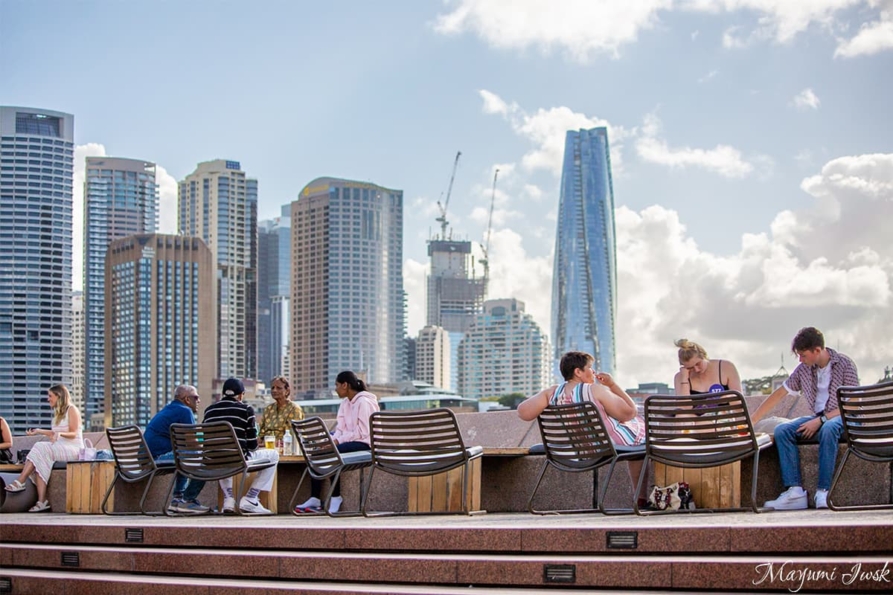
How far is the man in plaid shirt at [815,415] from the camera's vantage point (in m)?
7.11

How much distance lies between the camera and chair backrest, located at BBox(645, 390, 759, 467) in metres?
6.96

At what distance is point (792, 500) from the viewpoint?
7.17 meters

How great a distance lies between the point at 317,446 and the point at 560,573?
330cm

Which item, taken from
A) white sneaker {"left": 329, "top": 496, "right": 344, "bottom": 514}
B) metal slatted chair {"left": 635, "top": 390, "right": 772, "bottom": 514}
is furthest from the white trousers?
metal slatted chair {"left": 635, "top": 390, "right": 772, "bottom": 514}

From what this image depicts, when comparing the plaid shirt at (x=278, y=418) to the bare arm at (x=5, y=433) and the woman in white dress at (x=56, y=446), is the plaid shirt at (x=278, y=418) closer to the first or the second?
the woman in white dress at (x=56, y=446)

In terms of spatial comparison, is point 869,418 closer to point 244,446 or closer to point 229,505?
point 244,446

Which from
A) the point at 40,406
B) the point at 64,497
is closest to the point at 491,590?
the point at 64,497

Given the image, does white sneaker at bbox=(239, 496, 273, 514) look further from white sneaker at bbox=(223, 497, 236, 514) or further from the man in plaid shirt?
the man in plaid shirt

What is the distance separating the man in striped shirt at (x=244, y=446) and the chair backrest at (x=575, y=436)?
254cm

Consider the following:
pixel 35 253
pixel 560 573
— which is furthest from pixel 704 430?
pixel 35 253

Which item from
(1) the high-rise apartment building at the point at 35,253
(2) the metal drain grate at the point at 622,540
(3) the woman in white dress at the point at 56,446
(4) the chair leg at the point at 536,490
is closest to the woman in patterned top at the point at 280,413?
(3) the woman in white dress at the point at 56,446

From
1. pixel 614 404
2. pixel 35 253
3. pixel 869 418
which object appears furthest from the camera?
pixel 35 253

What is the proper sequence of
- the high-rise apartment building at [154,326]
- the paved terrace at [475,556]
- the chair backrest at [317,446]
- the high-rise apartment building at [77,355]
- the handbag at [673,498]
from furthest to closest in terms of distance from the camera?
the high-rise apartment building at [154,326] < the high-rise apartment building at [77,355] < the chair backrest at [317,446] < the handbag at [673,498] < the paved terrace at [475,556]

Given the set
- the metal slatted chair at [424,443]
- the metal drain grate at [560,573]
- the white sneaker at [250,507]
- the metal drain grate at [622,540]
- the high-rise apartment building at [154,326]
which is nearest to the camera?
the metal drain grate at [560,573]
